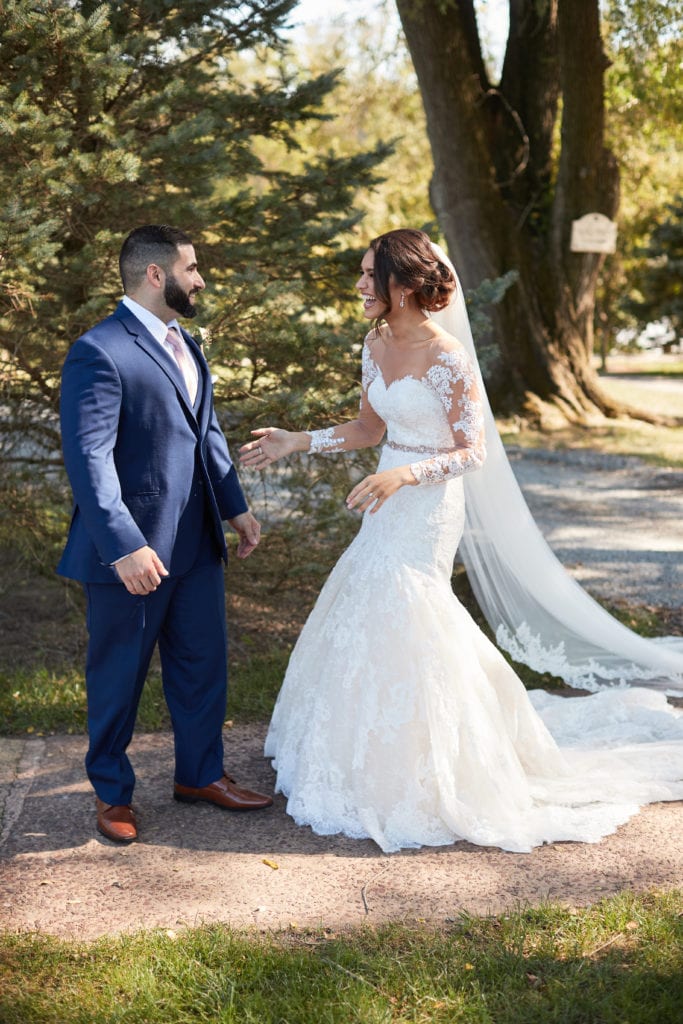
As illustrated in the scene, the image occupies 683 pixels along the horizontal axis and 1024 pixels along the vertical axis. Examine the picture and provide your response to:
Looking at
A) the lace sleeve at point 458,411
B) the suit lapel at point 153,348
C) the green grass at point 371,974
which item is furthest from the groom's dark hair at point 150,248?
the green grass at point 371,974

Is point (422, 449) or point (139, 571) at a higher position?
point (422, 449)

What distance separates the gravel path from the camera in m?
3.40

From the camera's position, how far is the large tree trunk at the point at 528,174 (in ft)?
40.8

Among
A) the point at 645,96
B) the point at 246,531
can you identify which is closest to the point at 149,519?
the point at 246,531

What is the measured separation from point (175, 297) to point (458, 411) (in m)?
1.12

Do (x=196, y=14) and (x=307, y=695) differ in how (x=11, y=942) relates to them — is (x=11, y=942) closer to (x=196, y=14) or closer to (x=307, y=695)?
(x=307, y=695)

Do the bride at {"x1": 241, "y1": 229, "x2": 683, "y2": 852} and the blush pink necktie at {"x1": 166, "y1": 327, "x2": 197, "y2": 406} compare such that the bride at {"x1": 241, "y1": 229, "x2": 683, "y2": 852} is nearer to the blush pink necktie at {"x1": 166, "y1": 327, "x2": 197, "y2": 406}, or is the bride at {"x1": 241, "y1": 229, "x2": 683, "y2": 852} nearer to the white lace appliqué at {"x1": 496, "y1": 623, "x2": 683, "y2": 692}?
the blush pink necktie at {"x1": 166, "y1": 327, "x2": 197, "y2": 406}

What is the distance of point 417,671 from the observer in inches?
157

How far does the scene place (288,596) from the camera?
7.38 m

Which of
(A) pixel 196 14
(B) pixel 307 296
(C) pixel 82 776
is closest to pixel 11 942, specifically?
(C) pixel 82 776

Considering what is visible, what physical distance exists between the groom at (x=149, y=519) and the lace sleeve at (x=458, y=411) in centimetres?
78

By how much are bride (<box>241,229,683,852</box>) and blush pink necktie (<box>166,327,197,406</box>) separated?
0.31 metres

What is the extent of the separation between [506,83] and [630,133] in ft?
12.9

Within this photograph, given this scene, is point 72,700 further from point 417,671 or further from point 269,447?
point 417,671
